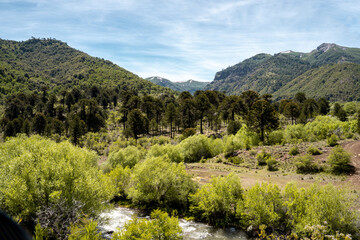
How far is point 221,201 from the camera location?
26234 millimetres

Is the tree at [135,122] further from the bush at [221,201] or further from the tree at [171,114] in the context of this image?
the bush at [221,201]

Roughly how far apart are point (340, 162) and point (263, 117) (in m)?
21.9

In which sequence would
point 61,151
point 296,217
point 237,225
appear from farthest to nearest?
1. point 61,151
2. point 237,225
3. point 296,217

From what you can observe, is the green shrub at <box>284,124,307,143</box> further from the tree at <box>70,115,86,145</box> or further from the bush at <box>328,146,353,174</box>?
the tree at <box>70,115,86,145</box>

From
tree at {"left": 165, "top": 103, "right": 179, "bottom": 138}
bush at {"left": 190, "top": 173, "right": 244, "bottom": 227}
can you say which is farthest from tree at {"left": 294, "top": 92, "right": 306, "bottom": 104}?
bush at {"left": 190, "top": 173, "right": 244, "bottom": 227}

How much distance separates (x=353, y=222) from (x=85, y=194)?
25584 millimetres

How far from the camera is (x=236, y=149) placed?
53531 mm

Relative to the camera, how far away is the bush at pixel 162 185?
30.1 meters

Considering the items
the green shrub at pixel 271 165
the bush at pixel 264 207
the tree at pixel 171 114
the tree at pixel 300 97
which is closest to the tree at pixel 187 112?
the tree at pixel 171 114

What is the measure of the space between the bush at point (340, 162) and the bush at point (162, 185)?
23133mm

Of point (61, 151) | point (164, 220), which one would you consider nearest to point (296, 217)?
point (164, 220)

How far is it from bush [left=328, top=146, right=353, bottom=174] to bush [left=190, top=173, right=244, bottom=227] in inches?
708

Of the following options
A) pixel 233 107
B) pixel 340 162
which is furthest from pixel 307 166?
pixel 233 107

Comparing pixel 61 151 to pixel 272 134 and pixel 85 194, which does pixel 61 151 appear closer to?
pixel 85 194
